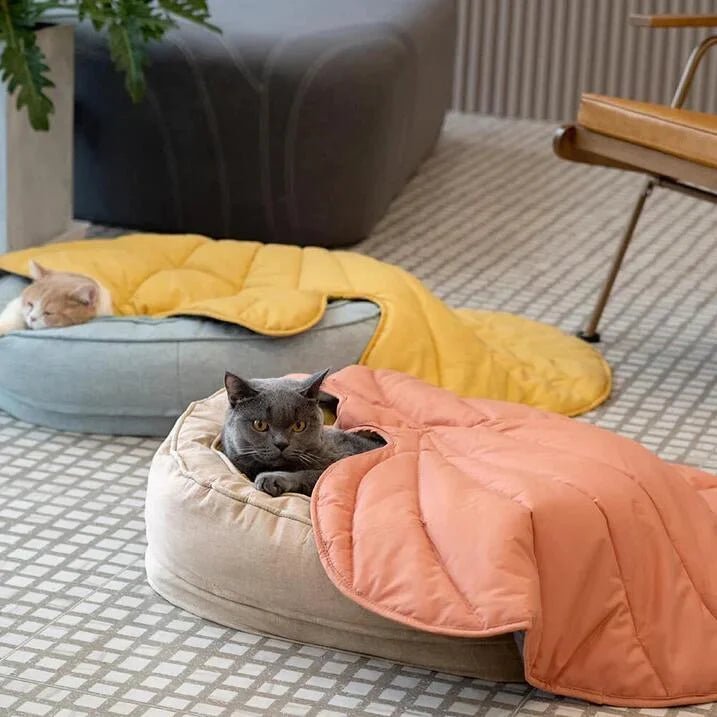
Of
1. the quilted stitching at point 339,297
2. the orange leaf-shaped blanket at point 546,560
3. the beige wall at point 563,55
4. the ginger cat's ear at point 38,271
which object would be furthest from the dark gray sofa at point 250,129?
the orange leaf-shaped blanket at point 546,560

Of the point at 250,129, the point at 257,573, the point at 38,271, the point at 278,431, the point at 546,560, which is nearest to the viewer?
the point at 546,560

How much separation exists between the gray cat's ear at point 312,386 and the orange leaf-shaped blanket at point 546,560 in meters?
0.15

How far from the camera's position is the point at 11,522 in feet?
7.30

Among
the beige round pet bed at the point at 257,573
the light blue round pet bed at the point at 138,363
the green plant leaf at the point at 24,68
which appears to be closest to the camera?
the beige round pet bed at the point at 257,573

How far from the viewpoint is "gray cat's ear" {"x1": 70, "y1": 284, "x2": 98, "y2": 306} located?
101 inches

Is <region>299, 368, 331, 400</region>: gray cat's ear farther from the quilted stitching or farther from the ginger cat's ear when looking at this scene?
the ginger cat's ear

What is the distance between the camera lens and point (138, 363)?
2.49 meters

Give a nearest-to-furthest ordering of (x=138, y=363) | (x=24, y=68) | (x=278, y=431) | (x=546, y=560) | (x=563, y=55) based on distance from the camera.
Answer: (x=546, y=560)
(x=278, y=431)
(x=138, y=363)
(x=24, y=68)
(x=563, y=55)

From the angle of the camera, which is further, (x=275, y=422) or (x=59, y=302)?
(x=59, y=302)

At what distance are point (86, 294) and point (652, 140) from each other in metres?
1.18

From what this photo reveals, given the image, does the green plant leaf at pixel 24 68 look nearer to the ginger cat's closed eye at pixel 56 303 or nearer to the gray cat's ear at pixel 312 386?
the ginger cat's closed eye at pixel 56 303

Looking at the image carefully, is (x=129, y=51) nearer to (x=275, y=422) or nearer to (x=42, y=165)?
(x=42, y=165)

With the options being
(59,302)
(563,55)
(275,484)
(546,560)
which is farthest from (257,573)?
(563,55)

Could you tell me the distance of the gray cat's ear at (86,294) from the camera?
2574 mm
